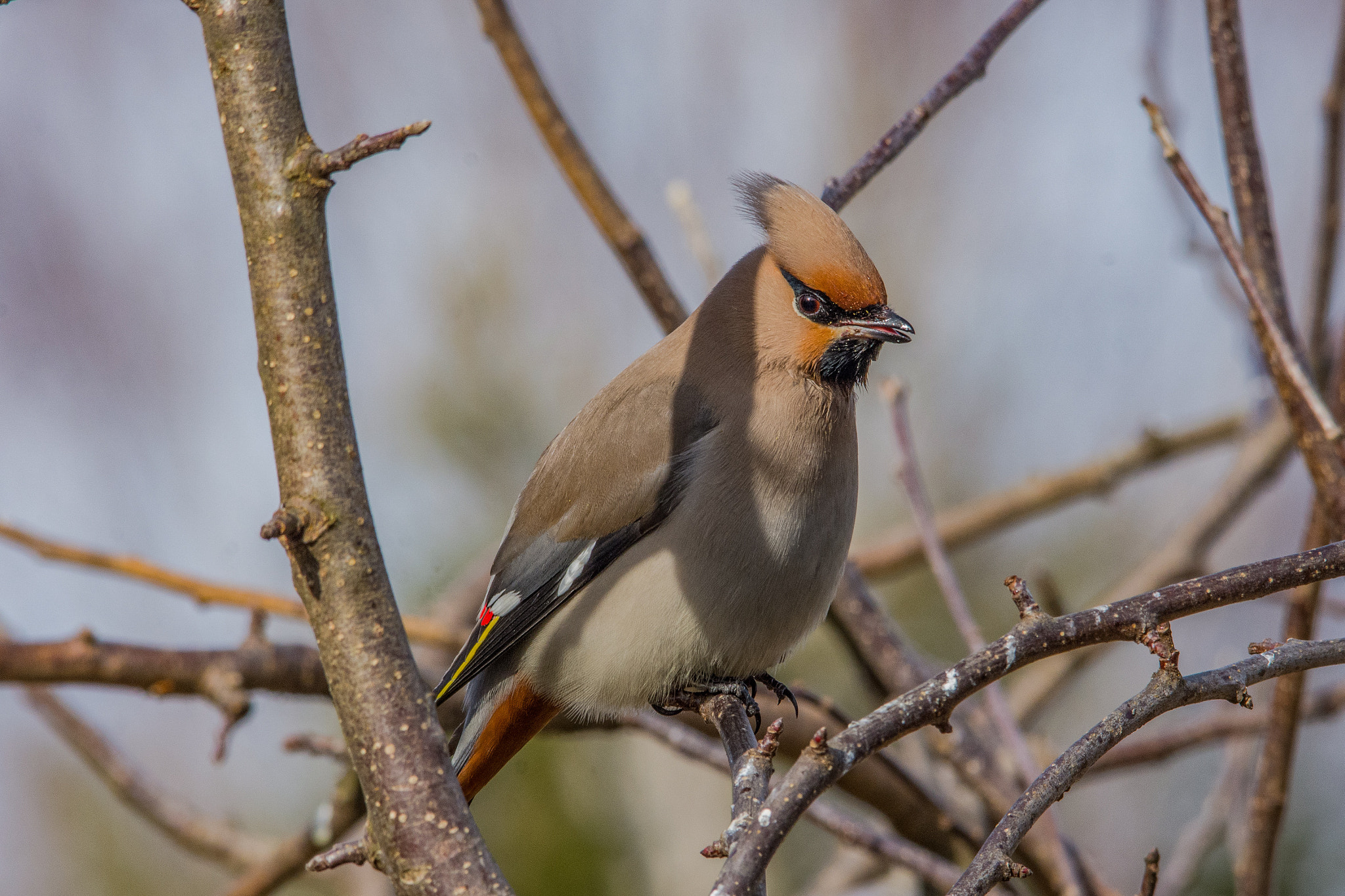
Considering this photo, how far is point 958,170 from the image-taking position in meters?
9.52

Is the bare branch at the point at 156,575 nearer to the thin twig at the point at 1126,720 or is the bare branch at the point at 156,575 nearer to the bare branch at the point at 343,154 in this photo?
the bare branch at the point at 343,154

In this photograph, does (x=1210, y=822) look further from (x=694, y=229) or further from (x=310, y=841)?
(x=310, y=841)

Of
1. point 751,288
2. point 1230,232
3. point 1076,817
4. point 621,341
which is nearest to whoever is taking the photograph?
point 1230,232

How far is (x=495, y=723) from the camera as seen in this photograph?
3.10m

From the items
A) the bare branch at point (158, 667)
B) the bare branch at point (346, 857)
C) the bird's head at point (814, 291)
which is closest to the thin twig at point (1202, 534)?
the bird's head at point (814, 291)

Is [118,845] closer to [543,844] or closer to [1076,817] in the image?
[543,844]

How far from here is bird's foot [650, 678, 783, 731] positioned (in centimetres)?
314

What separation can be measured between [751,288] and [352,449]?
171 cm

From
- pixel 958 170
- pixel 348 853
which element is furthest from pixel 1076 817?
pixel 348 853

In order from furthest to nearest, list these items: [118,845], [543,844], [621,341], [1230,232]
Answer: [621,341] → [118,845] → [543,844] → [1230,232]

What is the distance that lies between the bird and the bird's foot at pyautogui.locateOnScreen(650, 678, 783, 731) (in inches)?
0.4

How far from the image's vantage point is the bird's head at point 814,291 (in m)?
3.19

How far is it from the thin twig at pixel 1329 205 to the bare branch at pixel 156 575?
2438 mm

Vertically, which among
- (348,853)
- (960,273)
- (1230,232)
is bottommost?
(348,853)
